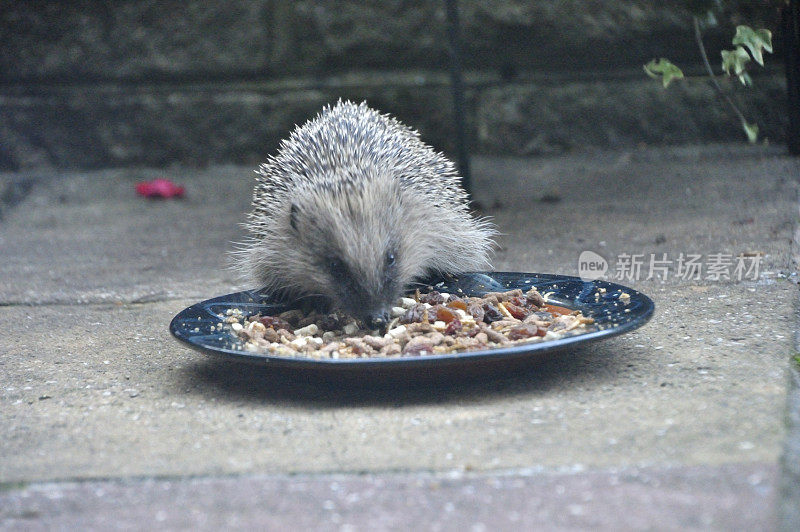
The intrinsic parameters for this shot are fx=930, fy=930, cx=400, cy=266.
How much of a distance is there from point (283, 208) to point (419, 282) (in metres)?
0.76

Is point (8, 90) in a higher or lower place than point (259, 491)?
higher

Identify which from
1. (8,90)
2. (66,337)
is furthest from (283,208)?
(8,90)

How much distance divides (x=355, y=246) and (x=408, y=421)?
103 cm

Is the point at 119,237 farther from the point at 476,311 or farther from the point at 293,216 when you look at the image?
the point at 476,311

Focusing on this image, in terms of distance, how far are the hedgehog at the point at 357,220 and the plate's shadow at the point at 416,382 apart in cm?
42

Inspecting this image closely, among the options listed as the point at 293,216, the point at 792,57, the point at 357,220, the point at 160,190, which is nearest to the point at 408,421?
the point at 357,220

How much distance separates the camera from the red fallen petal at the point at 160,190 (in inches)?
299

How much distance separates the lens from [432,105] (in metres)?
8.03

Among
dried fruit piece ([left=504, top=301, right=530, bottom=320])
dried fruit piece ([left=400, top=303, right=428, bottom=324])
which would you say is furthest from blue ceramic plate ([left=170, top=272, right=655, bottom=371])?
dried fruit piece ([left=400, top=303, right=428, bottom=324])

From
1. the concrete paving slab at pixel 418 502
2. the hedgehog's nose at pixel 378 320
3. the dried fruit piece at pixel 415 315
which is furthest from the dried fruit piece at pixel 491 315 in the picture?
the concrete paving slab at pixel 418 502

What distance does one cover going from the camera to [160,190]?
24.9 feet

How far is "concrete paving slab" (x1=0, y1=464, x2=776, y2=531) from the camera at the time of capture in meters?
2.32

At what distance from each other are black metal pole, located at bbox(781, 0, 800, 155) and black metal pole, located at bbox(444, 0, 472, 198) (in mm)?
2076

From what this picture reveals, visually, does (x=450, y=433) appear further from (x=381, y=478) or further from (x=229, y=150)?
(x=229, y=150)
